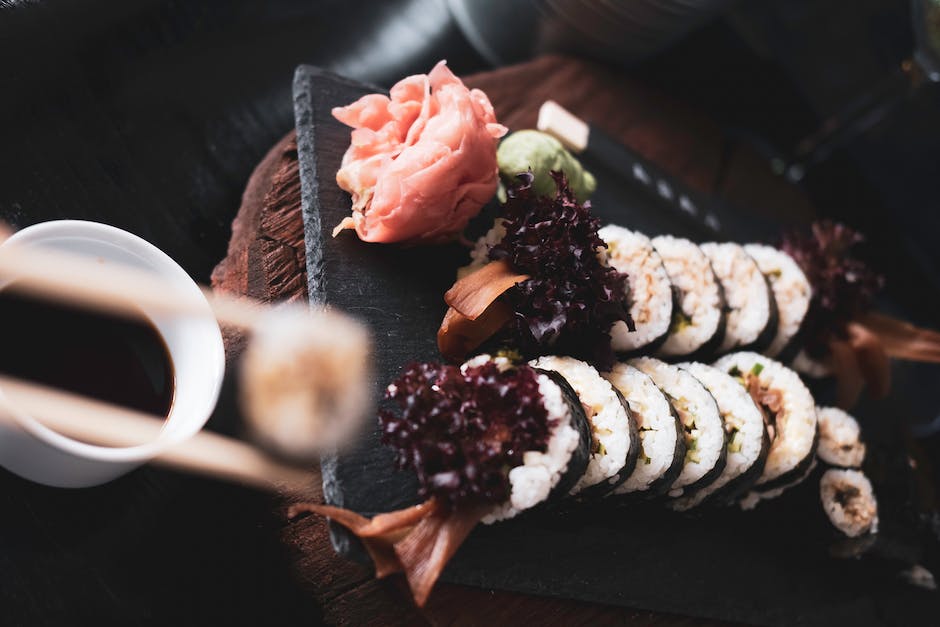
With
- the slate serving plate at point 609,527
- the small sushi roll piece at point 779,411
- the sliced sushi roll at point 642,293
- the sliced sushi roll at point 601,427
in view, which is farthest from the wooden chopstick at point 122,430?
the small sushi roll piece at point 779,411

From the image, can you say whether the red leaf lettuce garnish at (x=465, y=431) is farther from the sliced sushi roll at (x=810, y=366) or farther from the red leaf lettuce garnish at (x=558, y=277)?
the sliced sushi roll at (x=810, y=366)

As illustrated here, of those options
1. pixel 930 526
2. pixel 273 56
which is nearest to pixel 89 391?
pixel 273 56

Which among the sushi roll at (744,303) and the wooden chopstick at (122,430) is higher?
the wooden chopstick at (122,430)

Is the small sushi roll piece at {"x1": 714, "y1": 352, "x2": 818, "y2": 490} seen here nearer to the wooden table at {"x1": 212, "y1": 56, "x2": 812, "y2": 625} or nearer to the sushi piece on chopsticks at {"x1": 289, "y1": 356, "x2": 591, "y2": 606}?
the wooden table at {"x1": 212, "y1": 56, "x2": 812, "y2": 625}

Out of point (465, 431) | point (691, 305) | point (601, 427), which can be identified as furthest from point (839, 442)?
point (465, 431)

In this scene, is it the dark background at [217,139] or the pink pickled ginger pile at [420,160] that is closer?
the dark background at [217,139]

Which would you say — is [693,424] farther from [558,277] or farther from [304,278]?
[304,278]

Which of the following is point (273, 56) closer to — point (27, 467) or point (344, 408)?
point (344, 408)
